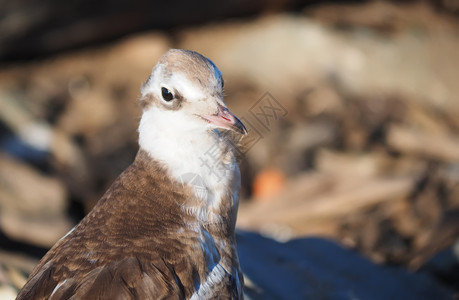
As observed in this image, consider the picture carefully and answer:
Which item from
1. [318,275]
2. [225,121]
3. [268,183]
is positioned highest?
[225,121]

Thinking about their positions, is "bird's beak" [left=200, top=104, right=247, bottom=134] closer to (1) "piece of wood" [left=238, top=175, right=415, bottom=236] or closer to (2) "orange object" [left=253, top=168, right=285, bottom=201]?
(1) "piece of wood" [left=238, top=175, right=415, bottom=236]

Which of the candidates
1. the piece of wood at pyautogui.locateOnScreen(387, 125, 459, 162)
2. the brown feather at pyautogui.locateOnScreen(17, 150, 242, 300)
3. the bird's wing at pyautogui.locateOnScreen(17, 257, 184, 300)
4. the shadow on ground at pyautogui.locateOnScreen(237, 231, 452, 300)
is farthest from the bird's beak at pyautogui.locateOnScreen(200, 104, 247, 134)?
the piece of wood at pyautogui.locateOnScreen(387, 125, 459, 162)

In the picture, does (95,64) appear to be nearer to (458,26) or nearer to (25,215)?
(25,215)

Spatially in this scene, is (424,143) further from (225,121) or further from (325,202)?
(225,121)

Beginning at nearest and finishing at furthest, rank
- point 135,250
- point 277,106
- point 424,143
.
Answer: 1. point 135,250
2. point 277,106
3. point 424,143

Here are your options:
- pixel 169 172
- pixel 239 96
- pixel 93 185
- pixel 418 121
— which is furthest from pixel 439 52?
pixel 169 172

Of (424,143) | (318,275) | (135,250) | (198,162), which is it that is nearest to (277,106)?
(424,143)
